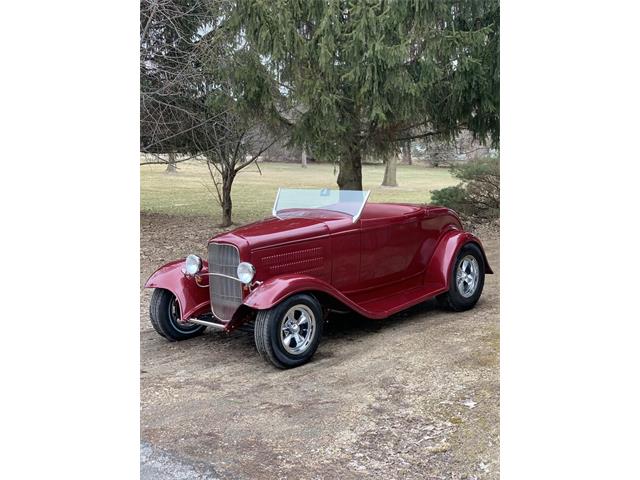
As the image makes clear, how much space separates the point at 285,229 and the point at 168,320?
0.82 metres

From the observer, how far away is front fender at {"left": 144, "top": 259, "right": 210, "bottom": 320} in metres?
3.11

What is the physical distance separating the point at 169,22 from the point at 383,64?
1365 mm

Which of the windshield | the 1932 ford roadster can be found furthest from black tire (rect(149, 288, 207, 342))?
the windshield

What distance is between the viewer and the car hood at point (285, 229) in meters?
2.92

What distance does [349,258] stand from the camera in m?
3.14

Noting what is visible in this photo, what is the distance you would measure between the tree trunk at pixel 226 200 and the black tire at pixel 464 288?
116 centimetres

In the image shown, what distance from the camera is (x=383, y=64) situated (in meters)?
2.35

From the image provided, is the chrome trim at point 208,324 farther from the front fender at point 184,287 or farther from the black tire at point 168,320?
the black tire at point 168,320

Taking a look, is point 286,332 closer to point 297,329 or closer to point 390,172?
point 297,329

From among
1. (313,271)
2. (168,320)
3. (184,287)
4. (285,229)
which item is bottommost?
(168,320)

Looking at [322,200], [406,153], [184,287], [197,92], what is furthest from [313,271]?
[197,92]

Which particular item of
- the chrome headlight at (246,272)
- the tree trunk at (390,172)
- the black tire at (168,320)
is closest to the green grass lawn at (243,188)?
the tree trunk at (390,172)
